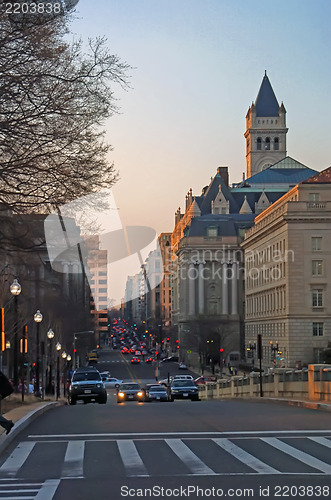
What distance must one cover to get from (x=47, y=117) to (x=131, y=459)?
12096 millimetres

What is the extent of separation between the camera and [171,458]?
14.4 metres

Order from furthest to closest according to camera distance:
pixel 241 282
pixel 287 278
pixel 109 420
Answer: pixel 241 282 → pixel 287 278 → pixel 109 420

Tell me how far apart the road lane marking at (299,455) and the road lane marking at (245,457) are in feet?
2.39

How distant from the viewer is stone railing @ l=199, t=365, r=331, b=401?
30.9 meters

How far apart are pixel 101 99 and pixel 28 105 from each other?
2.24 metres

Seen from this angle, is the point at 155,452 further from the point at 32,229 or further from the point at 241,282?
the point at 241,282

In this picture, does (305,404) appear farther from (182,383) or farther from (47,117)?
(182,383)

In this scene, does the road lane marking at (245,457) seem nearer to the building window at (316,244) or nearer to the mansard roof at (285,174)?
the building window at (316,244)

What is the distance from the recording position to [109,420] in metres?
22.0

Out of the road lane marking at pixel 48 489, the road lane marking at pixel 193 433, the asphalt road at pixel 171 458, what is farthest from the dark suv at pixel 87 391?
the road lane marking at pixel 48 489

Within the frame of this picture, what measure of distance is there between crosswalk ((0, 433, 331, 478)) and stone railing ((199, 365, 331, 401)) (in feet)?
45.0

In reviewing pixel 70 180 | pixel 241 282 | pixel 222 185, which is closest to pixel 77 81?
pixel 70 180

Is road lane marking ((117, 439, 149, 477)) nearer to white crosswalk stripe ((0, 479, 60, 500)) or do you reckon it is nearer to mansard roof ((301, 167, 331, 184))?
white crosswalk stripe ((0, 479, 60, 500))

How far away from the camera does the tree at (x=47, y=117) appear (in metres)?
22.1
